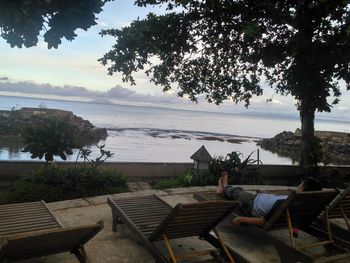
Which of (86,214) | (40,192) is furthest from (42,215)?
(40,192)

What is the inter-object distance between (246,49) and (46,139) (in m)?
6.49

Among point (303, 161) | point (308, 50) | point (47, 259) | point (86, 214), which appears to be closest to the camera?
point (47, 259)

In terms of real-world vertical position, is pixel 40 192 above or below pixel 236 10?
below

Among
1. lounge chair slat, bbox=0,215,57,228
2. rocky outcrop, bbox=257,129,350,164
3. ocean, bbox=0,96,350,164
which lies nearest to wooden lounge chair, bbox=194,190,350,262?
lounge chair slat, bbox=0,215,57,228

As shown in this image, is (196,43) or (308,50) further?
(196,43)

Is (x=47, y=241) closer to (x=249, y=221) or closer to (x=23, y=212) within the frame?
(x=23, y=212)

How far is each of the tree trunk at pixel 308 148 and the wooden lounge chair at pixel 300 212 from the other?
718 centimetres

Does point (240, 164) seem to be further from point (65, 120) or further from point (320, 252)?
point (320, 252)

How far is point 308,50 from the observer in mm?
9641

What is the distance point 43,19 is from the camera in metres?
2.81

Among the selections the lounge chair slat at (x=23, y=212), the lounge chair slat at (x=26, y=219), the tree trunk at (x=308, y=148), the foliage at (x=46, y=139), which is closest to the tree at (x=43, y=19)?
the lounge chair slat at (x=26, y=219)

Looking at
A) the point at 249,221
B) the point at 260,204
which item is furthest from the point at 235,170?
the point at 249,221

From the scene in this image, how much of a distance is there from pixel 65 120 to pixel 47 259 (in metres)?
4.42

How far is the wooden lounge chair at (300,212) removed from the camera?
454 cm
